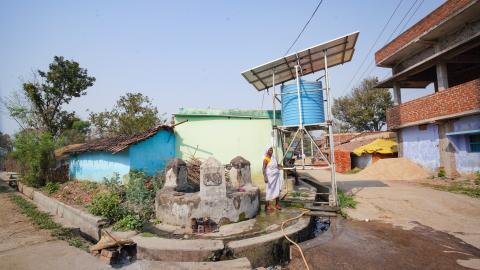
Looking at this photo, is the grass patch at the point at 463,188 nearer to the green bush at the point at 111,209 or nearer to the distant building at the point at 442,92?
the distant building at the point at 442,92

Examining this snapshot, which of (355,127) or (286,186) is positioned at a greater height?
(355,127)

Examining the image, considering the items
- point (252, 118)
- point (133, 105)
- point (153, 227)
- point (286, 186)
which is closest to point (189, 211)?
point (153, 227)

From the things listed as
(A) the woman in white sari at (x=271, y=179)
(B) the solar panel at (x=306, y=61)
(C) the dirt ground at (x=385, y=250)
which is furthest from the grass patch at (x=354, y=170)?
(C) the dirt ground at (x=385, y=250)

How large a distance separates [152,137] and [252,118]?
195 inches

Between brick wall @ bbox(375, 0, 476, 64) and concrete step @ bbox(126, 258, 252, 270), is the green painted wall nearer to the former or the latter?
concrete step @ bbox(126, 258, 252, 270)

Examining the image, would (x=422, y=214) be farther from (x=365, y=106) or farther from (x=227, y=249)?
(x=365, y=106)

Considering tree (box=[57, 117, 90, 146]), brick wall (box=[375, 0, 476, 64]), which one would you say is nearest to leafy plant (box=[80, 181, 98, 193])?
tree (box=[57, 117, 90, 146])

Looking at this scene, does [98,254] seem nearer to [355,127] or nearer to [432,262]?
[432,262]

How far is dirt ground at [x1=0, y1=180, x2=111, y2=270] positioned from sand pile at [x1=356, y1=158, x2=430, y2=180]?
15518mm

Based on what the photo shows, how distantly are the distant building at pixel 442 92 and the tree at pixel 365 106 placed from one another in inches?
568

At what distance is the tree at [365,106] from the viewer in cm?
3148

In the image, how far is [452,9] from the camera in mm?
11680

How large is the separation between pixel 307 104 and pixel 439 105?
9287mm

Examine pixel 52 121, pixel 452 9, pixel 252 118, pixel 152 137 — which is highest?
pixel 452 9
